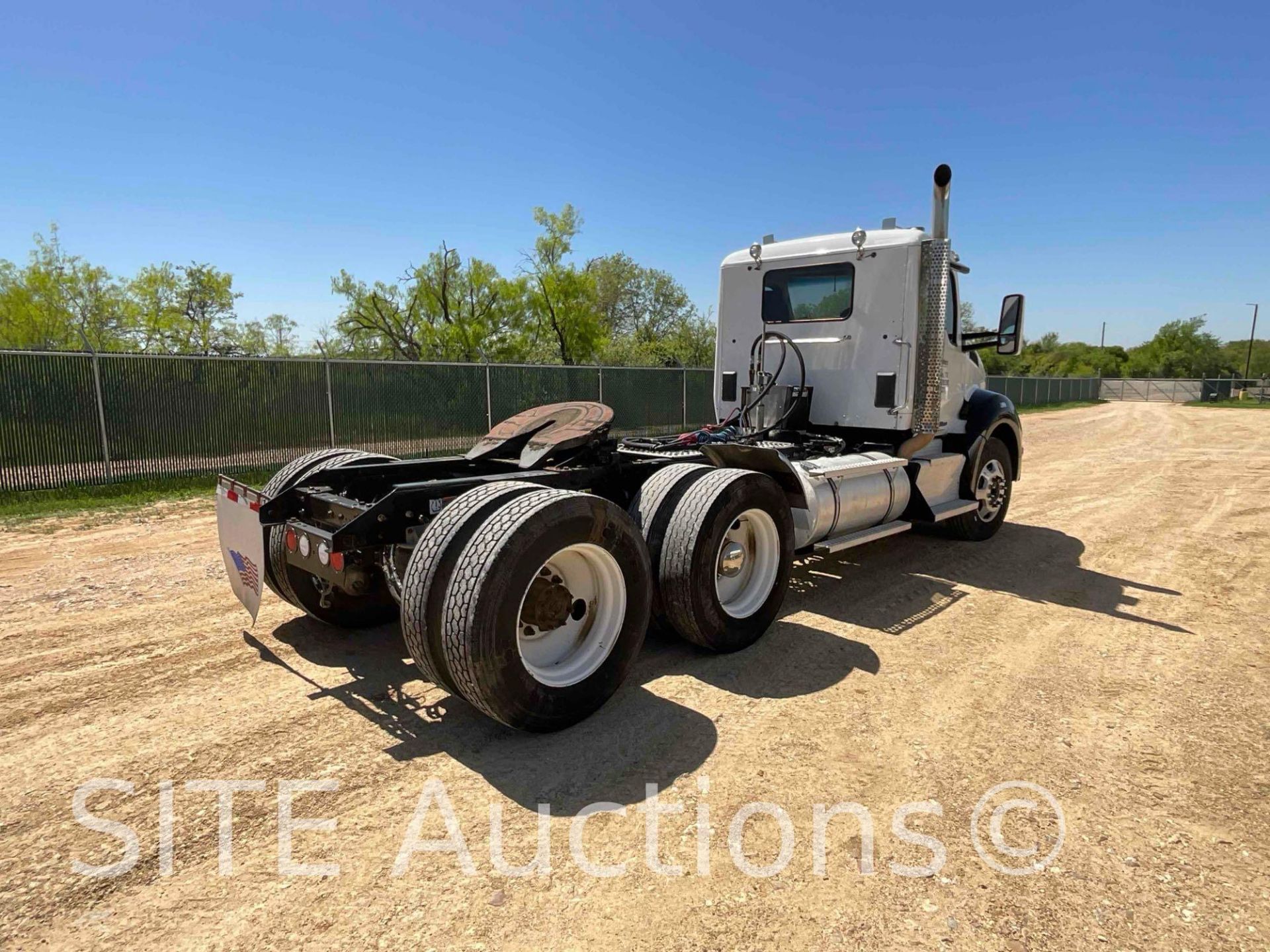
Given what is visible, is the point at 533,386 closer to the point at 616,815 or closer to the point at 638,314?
the point at 616,815

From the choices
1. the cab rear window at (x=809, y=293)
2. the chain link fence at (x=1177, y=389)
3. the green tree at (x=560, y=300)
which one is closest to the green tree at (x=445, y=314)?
the green tree at (x=560, y=300)

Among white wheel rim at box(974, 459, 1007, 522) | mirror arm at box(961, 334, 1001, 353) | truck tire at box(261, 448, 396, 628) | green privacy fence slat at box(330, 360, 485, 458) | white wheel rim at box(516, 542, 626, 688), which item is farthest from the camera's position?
green privacy fence slat at box(330, 360, 485, 458)

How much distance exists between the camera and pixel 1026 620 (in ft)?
17.4

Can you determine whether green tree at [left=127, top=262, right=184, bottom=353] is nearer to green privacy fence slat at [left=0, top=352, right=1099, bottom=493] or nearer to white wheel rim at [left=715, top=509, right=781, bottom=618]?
green privacy fence slat at [left=0, top=352, right=1099, bottom=493]

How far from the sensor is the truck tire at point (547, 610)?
3.15m

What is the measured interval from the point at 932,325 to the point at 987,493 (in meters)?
2.35

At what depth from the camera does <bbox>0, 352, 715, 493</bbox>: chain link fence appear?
1018 cm

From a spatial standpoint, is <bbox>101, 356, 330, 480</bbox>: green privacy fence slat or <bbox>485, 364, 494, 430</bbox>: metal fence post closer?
<bbox>101, 356, 330, 480</bbox>: green privacy fence slat

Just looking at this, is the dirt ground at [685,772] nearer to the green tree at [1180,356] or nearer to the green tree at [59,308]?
the green tree at [59,308]

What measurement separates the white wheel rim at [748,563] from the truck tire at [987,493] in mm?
3590

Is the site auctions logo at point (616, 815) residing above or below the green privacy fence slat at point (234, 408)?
below

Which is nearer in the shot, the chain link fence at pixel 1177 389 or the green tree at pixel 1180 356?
the chain link fence at pixel 1177 389

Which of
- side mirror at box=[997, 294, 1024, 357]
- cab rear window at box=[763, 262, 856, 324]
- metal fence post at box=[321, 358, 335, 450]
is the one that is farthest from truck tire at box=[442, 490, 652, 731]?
metal fence post at box=[321, 358, 335, 450]

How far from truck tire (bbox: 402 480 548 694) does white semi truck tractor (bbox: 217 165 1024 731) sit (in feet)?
0.04
